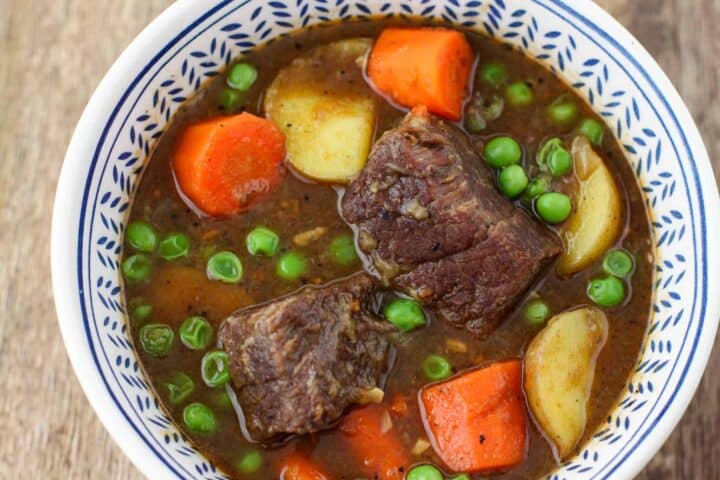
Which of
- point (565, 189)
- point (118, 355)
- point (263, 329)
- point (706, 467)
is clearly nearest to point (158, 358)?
point (118, 355)

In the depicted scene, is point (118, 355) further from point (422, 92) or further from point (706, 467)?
point (706, 467)

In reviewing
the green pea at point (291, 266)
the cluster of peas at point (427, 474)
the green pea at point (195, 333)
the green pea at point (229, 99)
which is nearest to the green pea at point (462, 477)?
the cluster of peas at point (427, 474)

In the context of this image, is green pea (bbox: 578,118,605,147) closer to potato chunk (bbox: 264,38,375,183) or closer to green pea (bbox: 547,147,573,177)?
green pea (bbox: 547,147,573,177)

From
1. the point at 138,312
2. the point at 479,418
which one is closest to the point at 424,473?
the point at 479,418

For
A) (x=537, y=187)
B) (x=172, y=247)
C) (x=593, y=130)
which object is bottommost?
(x=172, y=247)

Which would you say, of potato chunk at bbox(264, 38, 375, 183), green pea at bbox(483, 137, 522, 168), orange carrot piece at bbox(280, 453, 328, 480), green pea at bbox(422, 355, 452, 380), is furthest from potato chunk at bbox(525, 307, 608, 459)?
potato chunk at bbox(264, 38, 375, 183)

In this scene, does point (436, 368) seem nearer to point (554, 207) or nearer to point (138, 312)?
point (554, 207)
